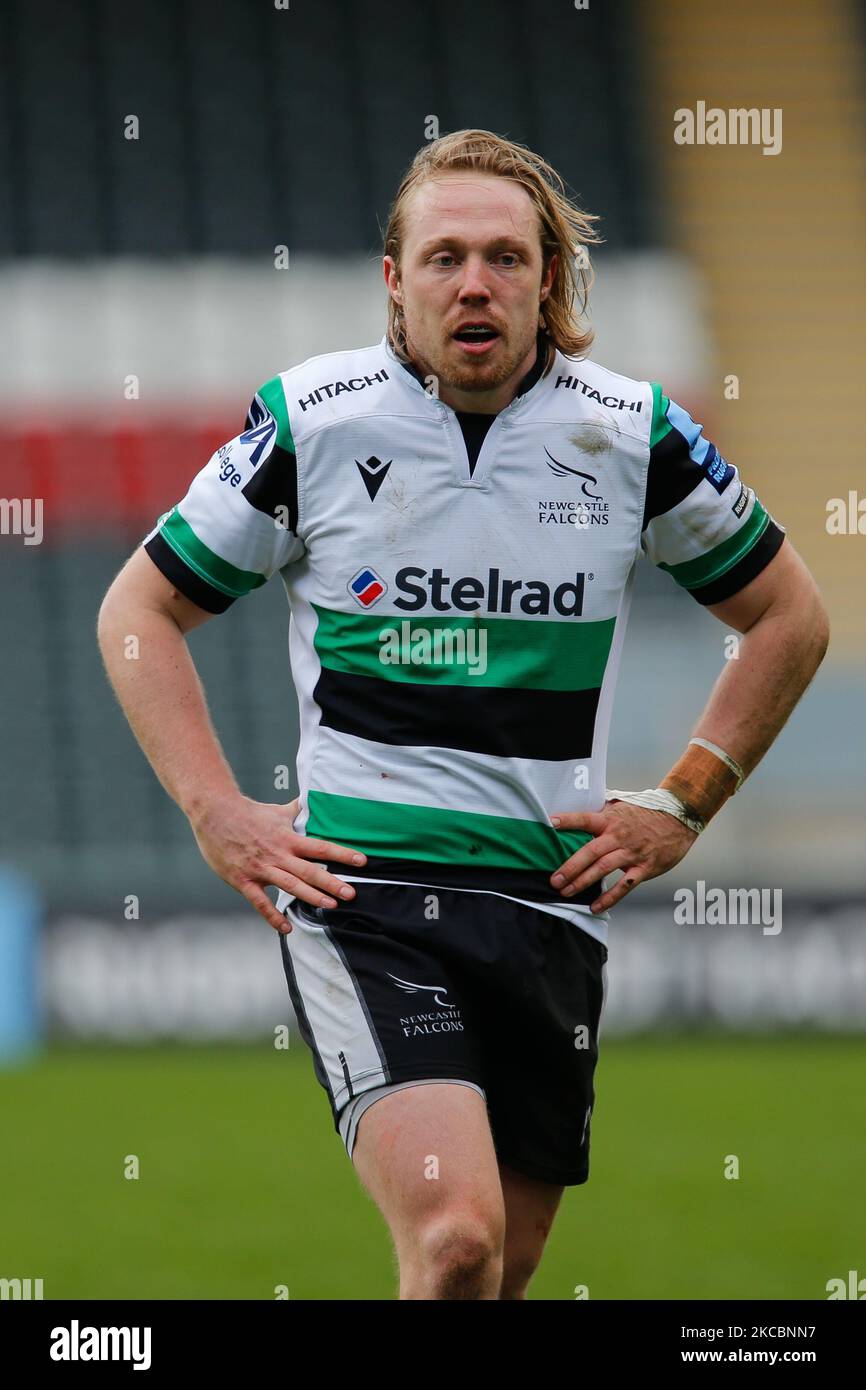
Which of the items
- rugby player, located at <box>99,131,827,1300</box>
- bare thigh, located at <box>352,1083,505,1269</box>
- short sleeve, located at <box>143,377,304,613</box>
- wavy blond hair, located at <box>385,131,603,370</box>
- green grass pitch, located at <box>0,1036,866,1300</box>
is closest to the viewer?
bare thigh, located at <box>352,1083,505,1269</box>

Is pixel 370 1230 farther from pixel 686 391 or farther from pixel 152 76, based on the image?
pixel 152 76

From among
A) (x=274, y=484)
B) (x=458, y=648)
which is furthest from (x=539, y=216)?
(x=458, y=648)

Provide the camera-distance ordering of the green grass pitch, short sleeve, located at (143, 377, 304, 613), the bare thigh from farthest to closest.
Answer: the green grass pitch < short sleeve, located at (143, 377, 304, 613) < the bare thigh

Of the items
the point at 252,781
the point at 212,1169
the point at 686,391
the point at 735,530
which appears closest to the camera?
the point at 735,530

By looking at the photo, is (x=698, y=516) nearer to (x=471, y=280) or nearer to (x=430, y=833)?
(x=471, y=280)

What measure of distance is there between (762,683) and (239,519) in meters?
1.10

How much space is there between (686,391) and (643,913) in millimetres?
4811

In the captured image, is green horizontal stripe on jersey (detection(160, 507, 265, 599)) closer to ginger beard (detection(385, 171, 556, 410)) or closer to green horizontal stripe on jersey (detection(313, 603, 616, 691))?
green horizontal stripe on jersey (detection(313, 603, 616, 691))

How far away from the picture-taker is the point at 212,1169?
8062mm

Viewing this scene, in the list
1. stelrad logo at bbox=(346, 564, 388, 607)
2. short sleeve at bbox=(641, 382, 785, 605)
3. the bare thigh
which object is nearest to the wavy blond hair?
short sleeve at bbox=(641, 382, 785, 605)

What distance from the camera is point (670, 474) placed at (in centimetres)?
373

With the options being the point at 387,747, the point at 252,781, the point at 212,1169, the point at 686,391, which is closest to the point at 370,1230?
the point at 212,1169

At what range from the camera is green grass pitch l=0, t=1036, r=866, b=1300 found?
6.07 metres

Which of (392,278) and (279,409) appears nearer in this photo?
(279,409)
